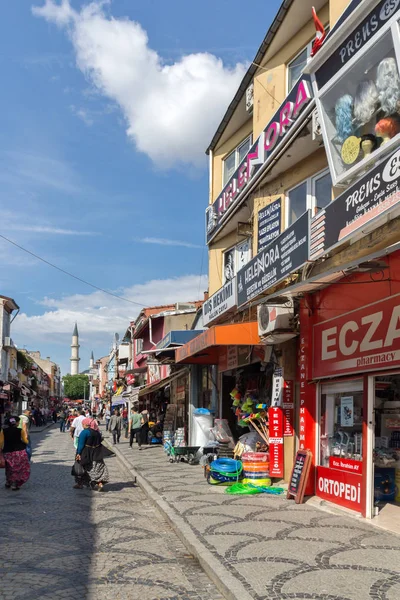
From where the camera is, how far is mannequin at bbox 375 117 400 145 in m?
7.57

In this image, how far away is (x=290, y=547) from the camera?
280 inches

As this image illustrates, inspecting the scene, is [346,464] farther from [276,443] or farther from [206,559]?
[206,559]

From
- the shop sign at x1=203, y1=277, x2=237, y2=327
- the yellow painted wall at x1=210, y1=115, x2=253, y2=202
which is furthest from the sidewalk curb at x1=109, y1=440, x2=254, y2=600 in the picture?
the yellow painted wall at x1=210, y1=115, x2=253, y2=202

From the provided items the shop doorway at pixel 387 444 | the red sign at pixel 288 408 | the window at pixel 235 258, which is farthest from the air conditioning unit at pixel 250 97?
the shop doorway at pixel 387 444

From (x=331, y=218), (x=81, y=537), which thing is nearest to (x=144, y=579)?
(x=81, y=537)

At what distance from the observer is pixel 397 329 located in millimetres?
8344

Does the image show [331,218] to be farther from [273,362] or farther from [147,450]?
[147,450]

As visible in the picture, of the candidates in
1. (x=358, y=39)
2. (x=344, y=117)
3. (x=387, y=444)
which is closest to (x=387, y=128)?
(x=344, y=117)

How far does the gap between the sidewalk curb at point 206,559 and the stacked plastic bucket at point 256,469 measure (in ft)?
7.18

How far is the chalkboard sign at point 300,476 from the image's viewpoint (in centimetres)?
1041

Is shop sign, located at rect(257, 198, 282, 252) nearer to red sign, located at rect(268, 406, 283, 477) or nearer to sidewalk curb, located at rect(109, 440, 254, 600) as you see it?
red sign, located at rect(268, 406, 283, 477)

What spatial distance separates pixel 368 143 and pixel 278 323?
4263mm

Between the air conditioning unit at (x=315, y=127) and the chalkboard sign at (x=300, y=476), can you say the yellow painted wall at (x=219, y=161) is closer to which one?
the air conditioning unit at (x=315, y=127)

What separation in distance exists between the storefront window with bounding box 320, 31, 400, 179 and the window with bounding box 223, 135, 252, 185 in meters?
8.63
